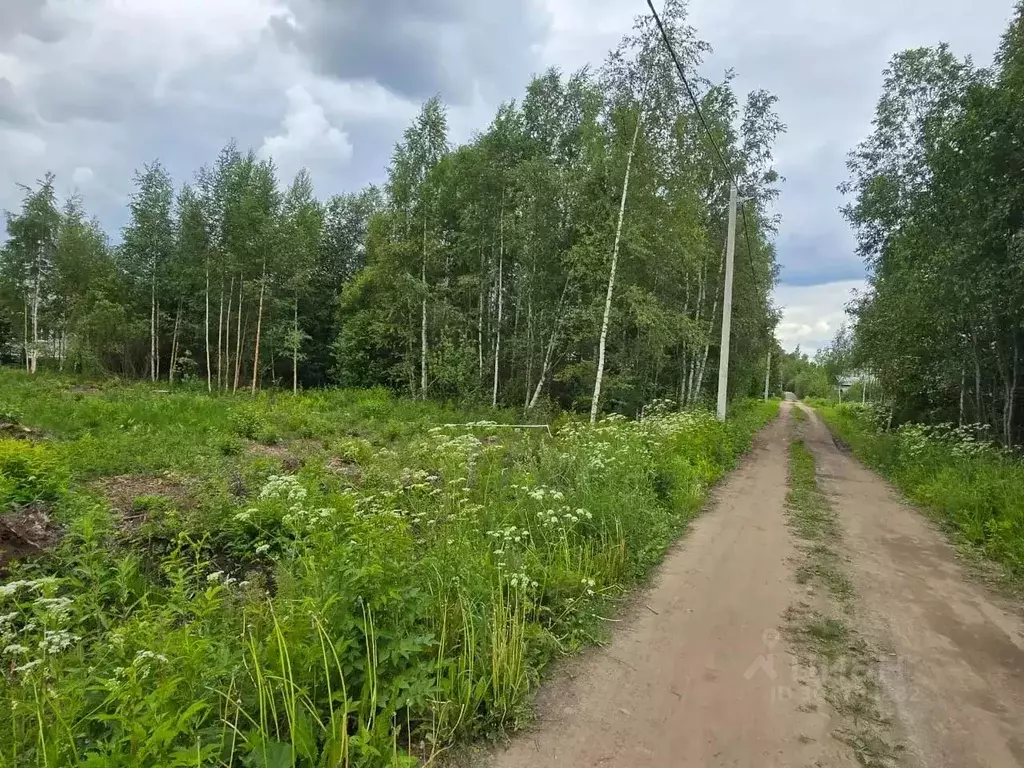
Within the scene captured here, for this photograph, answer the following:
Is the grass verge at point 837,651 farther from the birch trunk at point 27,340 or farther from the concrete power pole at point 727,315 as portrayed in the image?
the birch trunk at point 27,340

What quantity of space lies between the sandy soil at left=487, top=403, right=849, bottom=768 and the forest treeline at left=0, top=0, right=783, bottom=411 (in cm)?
1004

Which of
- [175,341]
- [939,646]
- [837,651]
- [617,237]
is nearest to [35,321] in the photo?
[175,341]

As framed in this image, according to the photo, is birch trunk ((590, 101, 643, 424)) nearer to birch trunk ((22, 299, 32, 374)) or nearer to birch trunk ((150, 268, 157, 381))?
birch trunk ((150, 268, 157, 381))

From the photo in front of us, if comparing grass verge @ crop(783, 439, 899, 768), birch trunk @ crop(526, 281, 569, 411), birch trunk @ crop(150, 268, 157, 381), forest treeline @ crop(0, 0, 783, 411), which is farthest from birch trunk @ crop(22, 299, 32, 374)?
grass verge @ crop(783, 439, 899, 768)

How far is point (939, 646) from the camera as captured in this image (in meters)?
3.94

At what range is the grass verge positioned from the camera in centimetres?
288

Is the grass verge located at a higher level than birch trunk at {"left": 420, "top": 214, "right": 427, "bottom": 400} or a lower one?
lower

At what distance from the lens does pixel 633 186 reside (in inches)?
573

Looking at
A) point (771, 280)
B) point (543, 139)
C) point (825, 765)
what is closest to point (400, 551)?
point (825, 765)

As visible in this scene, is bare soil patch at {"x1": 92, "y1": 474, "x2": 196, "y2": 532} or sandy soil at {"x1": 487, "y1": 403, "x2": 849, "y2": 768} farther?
bare soil patch at {"x1": 92, "y1": 474, "x2": 196, "y2": 532}

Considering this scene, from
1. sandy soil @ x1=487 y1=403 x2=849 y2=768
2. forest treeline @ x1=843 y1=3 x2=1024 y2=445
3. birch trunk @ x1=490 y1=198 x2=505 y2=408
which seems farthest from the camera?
birch trunk @ x1=490 y1=198 x2=505 y2=408

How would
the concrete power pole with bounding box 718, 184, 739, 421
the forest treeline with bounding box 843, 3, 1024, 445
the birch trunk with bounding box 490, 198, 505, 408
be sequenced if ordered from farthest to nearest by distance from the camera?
the birch trunk with bounding box 490, 198, 505, 408, the concrete power pole with bounding box 718, 184, 739, 421, the forest treeline with bounding box 843, 3, 1024, 445

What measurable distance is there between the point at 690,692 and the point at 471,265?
18.8 m

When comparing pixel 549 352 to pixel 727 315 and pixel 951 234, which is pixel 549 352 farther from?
pixel 951 234
